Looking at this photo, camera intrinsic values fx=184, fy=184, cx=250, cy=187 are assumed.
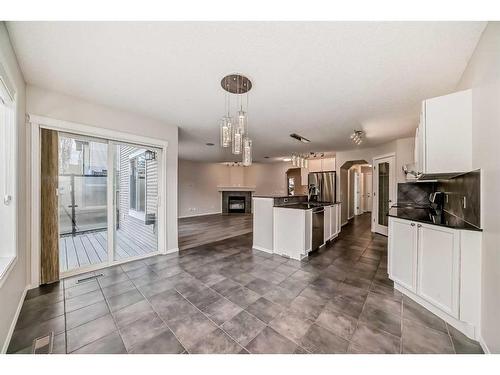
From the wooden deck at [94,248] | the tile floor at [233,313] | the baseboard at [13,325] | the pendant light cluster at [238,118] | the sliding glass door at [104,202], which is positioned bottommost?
the tile floor at [233,313]

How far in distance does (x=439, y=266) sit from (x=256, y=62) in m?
2.56

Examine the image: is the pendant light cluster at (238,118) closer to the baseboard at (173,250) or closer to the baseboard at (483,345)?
the baseboard at (173,250)

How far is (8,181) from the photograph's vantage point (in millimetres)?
1698

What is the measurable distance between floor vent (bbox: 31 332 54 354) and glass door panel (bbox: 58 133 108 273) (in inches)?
50.2

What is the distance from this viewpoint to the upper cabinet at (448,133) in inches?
64.9

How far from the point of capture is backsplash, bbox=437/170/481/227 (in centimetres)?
152

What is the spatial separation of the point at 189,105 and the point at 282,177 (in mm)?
6446

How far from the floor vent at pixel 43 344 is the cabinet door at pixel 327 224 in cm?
400

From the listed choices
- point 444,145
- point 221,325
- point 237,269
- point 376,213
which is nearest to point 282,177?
point 376,213

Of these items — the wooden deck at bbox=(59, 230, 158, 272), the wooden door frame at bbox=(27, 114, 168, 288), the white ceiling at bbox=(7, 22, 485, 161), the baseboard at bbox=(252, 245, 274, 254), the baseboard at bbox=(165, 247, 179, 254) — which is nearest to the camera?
the white ceiling at bbox=(7, 22, 485, 161)

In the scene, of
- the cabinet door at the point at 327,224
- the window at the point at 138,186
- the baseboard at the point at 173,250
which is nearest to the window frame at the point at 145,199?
the window at the point at 138,186

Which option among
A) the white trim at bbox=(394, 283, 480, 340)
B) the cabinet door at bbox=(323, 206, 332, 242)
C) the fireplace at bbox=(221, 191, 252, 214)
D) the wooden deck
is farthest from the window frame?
the fireplace at bbox=(221, 191, 252, 214)

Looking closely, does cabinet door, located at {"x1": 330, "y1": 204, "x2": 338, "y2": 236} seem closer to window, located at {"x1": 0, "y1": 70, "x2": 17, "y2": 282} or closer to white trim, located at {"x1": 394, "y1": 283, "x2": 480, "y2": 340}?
white trim, located at {"x1": 394, "y1": 283, "x2": 480, "y2": 340}
